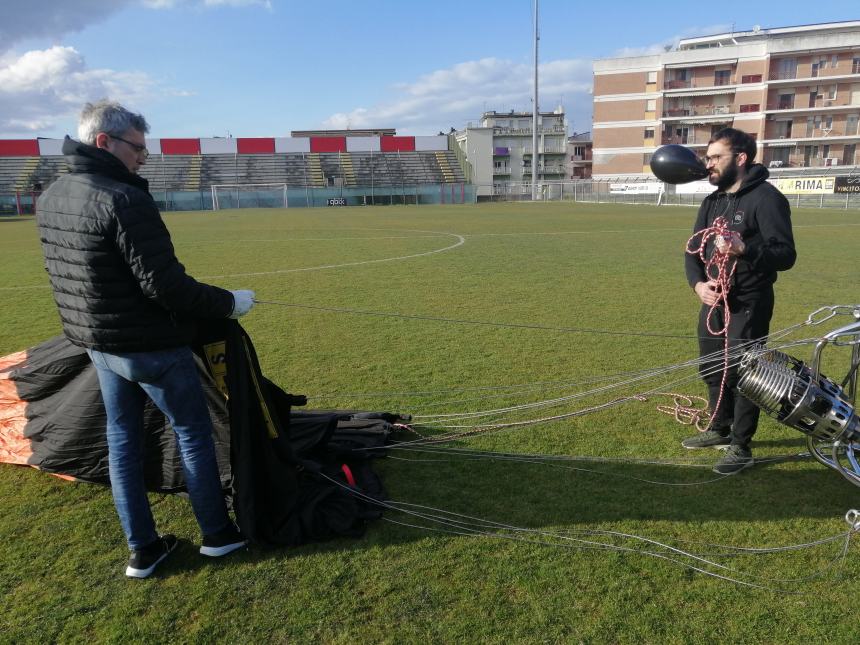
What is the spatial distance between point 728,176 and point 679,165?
32 centimetres

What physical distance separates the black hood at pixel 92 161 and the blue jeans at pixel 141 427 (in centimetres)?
84

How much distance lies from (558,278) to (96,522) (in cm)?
931

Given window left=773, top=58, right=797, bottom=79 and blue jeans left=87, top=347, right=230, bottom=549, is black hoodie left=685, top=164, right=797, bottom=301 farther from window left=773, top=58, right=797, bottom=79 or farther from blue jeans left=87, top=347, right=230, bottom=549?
window left=773, top=58, right=797, bottom=79

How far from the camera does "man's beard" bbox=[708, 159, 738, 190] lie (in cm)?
389

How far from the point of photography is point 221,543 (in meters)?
3.12

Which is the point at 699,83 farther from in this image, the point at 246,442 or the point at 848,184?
the point at 246,442

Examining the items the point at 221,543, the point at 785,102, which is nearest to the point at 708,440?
the point at 221,543

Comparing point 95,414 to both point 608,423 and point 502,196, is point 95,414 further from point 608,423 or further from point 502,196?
point 502,196

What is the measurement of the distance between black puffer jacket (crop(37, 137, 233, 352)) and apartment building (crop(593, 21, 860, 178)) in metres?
57.8

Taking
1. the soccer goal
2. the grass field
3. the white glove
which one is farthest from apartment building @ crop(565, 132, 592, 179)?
the white glove

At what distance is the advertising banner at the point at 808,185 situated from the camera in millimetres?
33438

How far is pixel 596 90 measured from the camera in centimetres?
6488

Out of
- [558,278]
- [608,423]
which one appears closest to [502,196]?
[558,278]

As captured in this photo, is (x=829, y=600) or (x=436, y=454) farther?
(x=436, y=454)
